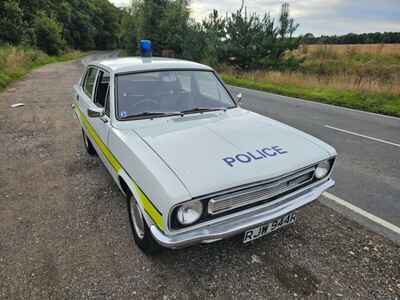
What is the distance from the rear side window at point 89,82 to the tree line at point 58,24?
85.7ft

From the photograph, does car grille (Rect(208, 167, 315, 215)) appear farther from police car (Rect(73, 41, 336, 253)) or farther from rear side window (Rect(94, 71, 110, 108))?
rear side window (Rect(94, 71, 110, 108))

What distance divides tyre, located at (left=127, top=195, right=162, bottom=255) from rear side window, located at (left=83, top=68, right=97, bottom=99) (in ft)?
6.99

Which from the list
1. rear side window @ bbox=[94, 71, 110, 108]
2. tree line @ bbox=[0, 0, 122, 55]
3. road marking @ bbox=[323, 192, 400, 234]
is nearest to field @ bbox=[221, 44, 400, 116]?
road marking @ bbox=[323, 192, 400, 234]

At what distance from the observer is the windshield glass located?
2863mm

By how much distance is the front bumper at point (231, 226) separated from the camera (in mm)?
1861

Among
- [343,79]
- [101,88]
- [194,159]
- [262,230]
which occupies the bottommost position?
[262,230]

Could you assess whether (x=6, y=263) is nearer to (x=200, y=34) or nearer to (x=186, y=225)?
(x=186, y=225)

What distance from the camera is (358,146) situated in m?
5.38

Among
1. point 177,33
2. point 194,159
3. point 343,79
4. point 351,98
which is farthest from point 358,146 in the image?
point 177,33

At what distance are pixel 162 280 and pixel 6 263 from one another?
151cm

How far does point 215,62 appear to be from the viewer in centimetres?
1973

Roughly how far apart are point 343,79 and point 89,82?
527 inches

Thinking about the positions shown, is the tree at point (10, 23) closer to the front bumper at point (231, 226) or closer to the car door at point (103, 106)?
the car door at point (103, 106)

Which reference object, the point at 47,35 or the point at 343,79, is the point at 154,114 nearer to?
the point at 343,79
